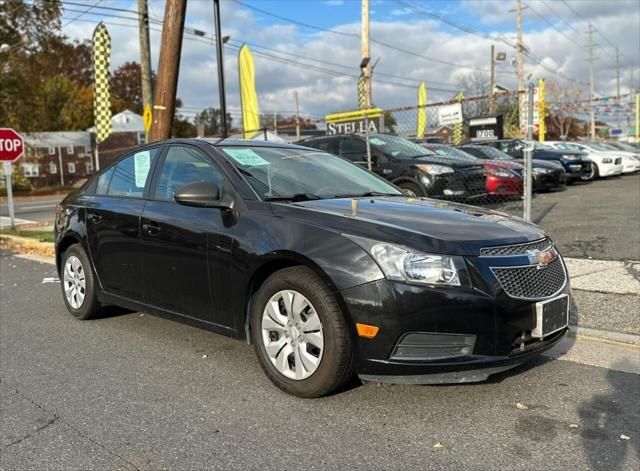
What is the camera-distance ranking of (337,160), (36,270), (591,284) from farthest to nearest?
(36,270) < (591,284) < (337,160)

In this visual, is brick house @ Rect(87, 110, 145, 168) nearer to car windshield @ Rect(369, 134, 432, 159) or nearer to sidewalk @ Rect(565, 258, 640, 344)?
car windshield @ Rect(369, 134, 432, 159)

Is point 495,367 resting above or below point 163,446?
above

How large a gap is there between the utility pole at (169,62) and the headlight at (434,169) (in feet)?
14.4

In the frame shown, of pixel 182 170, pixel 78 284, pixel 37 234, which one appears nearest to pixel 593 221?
pixel 182 170

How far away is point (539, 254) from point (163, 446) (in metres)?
2.42

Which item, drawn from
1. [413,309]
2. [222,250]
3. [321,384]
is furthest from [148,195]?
[413,309]

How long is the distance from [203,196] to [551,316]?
232 cm

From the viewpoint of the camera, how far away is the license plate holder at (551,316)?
3.41 m

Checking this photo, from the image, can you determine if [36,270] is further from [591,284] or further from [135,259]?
[591,284]

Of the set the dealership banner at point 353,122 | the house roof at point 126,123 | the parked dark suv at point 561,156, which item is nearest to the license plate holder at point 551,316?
the dealership banner at point 353,122

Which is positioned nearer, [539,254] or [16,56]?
[539,254]

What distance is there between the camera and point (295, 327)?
355 cm

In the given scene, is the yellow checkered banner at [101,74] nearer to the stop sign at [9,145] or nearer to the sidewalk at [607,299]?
the stop sign at [9,145]

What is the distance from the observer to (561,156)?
19.2 meters
